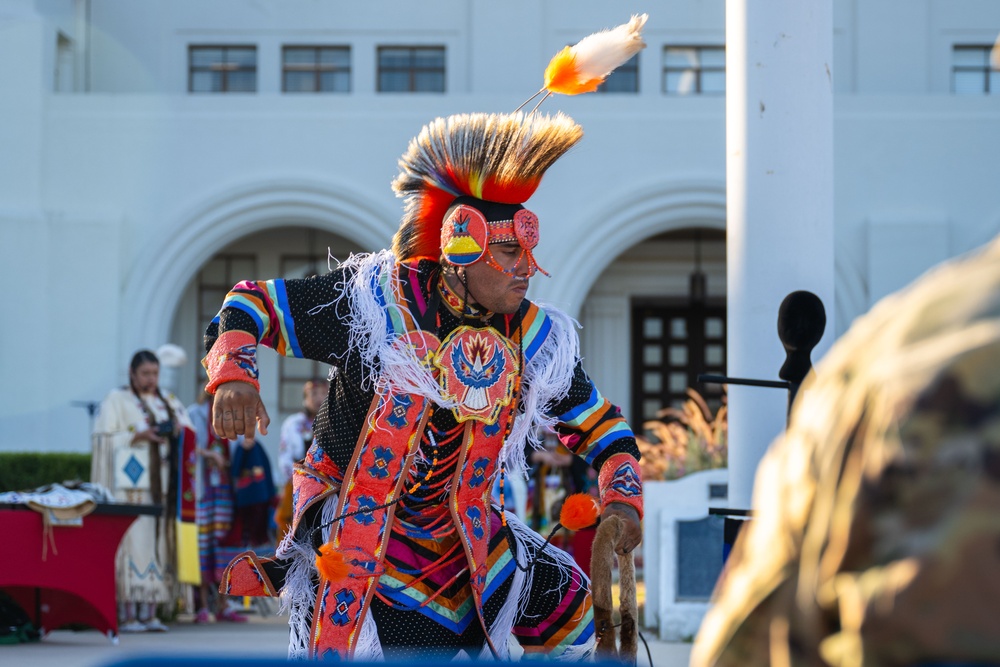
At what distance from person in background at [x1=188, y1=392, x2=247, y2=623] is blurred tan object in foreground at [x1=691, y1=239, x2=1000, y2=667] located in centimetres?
914

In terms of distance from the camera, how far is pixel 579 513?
3.74m

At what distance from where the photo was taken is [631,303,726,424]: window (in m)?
19.0

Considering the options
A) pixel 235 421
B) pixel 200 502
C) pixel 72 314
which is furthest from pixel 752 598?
pixel 72 314

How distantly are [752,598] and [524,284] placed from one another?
2681 mm

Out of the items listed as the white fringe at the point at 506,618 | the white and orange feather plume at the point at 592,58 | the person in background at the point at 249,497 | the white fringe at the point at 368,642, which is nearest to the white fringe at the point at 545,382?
the white fringe at the point at 506,618

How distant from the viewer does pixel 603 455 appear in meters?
3.90

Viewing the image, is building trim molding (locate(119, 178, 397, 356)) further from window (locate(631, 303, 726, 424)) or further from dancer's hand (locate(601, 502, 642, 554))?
dancer's hand (locate(601, 502, 642, 554))

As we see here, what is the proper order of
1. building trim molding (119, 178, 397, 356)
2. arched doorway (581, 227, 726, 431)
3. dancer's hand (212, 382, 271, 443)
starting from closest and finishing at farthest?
1. dancer's hand (212, 382, 271, 443)
2. building trim molding (119, 178, 397, 356)
3. arched doorway (581, 227, 726, 431)

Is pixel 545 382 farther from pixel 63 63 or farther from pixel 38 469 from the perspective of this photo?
pixel 63 63

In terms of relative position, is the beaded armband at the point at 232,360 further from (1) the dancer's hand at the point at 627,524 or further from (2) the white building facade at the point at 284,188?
(2) the white building facade at the point at 284,188

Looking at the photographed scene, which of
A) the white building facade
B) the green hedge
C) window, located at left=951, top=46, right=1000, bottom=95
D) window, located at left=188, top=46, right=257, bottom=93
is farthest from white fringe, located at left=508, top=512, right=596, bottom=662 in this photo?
window, located at left=951, top=46, right=1000, bottom=95

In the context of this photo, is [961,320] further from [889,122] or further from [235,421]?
[889,122]

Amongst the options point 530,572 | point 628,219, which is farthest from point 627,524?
point 628,219

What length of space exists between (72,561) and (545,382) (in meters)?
5.15
